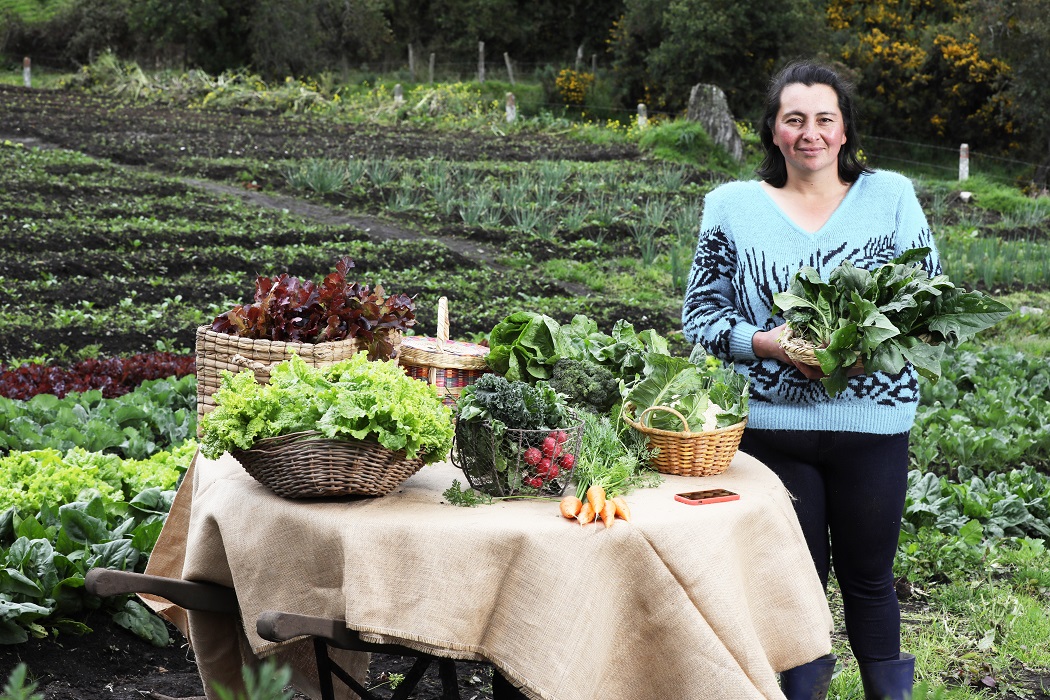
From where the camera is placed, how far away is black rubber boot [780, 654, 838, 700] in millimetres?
2824

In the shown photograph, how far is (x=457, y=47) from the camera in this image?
103 ft

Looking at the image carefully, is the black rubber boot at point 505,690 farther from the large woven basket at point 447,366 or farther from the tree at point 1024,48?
the tree at point 1024,48

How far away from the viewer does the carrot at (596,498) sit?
7.55 feet

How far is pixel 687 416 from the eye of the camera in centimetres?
271

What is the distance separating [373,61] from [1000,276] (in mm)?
23528

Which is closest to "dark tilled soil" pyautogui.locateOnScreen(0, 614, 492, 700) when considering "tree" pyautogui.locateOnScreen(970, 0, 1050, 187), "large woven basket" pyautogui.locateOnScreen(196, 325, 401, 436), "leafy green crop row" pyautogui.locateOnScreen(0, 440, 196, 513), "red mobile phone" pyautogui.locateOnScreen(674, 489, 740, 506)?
"leafy green crop row" pyautogui.locateOnScreen(0, 440, 196, 513)

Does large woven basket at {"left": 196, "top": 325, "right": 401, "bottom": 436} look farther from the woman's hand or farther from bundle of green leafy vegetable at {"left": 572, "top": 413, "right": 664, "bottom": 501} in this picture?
the woman's hand

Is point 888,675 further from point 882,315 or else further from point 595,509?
point 595,509

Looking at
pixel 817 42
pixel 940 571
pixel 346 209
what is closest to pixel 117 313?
pixel 346 209

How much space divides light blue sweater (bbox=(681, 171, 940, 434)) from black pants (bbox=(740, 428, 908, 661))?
0.05 meters

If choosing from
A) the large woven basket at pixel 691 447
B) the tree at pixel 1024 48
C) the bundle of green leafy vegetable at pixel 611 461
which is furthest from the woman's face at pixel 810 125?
the tree at pixel 1024 48

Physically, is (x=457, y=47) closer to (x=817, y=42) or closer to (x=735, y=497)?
(x=817, y=42)

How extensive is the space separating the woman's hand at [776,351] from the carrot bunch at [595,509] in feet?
2.24

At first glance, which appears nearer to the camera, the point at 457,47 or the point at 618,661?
the point at 618,661
